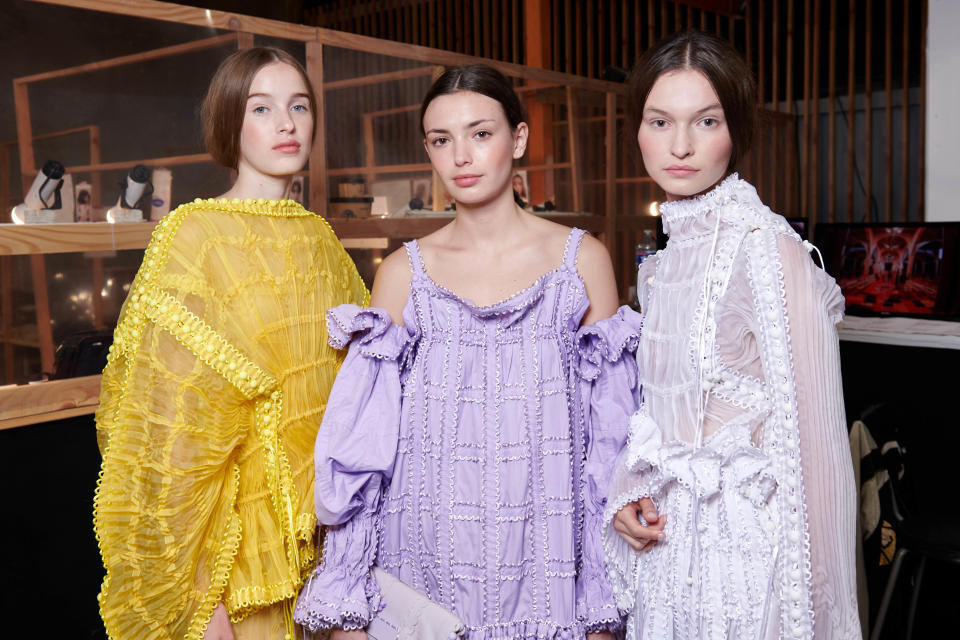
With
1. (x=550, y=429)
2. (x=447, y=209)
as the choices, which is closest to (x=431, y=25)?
(x=447, y=209)

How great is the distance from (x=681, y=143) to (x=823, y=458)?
51 cm

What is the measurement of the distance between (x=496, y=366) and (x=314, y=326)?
34cm

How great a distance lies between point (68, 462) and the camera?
6.78ft

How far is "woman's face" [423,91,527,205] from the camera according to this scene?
4.87 feet

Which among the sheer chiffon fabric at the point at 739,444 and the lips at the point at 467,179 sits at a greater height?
the lips at the point at 467,179

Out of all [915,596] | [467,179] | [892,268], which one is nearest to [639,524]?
[467,179]

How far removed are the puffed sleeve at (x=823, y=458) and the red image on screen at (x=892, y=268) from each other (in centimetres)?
247

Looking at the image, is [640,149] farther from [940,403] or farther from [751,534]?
[940,403]

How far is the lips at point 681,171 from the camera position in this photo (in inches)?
50.7

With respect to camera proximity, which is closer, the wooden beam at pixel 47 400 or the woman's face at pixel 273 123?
the woman's face at pixel 273 123

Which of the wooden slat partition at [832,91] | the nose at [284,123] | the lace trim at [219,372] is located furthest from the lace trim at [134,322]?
the wooden slat partition at [832,91]

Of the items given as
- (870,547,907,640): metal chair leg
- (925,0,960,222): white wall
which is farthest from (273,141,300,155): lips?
(925,0,960,222): white wall

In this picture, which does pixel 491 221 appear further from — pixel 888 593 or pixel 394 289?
pixel 888 593

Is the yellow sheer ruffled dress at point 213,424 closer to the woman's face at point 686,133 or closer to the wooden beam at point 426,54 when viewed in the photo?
the woman's face at point 686,133
